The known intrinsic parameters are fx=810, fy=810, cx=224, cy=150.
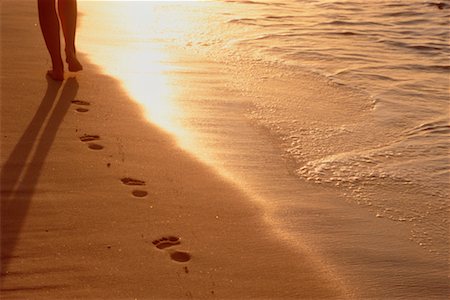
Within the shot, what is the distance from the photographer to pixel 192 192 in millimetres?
3658

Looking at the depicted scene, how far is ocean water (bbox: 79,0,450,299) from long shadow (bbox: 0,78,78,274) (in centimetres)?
55

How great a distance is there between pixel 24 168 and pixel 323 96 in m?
2.44

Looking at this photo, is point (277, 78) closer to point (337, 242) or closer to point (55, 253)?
point (337, 242)

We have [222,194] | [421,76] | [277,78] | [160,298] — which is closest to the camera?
[160,298]

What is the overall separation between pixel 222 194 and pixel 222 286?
0.83m

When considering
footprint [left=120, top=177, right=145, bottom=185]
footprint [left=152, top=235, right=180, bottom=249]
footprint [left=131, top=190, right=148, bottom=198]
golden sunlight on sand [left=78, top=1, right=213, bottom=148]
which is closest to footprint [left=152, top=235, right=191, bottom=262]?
footprint [left=152, top=235, right=180, bottom=249]

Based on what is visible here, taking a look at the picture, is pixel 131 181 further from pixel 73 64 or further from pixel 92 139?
pixel 73 64

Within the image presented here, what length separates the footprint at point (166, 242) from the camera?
3135 millimetres

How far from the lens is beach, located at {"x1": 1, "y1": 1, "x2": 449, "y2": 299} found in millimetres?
2963

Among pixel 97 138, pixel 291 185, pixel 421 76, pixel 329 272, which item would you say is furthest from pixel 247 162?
pixel 421 76

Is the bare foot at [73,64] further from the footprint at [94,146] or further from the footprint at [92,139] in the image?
the footprint at [94,146]

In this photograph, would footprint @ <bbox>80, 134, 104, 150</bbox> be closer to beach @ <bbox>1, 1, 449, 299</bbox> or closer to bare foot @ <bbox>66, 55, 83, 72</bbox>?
beach @ <bbox>1, 1, 449, 299</bbox>

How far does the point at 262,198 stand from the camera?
12.2 feet

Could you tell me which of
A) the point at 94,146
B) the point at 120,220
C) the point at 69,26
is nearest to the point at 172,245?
the point at 120,220
